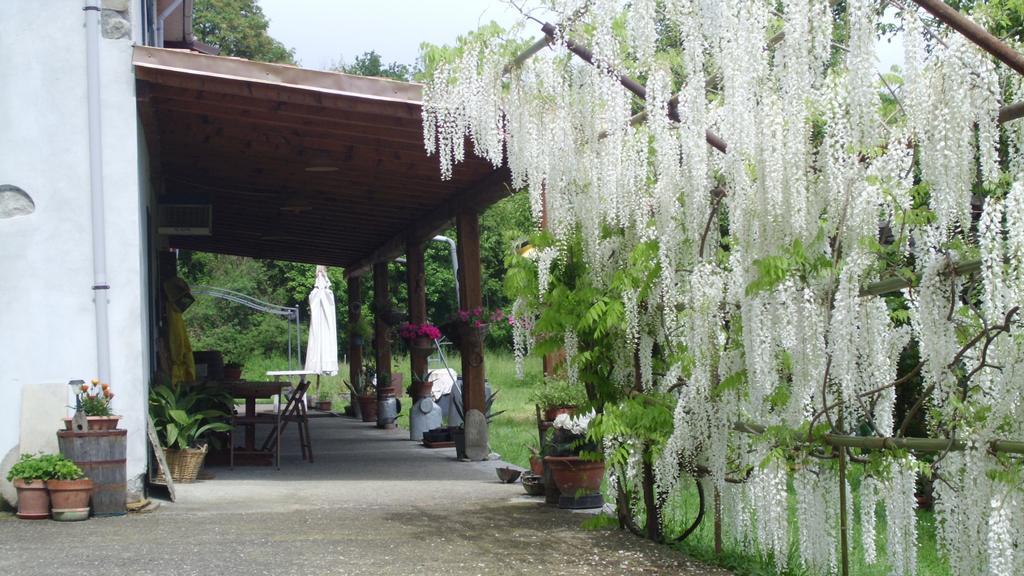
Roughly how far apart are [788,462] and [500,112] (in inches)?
81.0

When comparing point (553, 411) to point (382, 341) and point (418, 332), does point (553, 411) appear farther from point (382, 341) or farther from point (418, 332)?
point (382, 341)

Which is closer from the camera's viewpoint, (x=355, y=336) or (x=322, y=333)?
(x=322, y=333)

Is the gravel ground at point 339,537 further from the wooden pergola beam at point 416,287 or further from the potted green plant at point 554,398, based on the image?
the wooden pergola beam at point 416,287

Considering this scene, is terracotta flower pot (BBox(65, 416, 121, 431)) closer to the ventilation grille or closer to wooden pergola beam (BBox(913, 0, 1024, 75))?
the ventilation grille

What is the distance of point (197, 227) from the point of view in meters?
8.58

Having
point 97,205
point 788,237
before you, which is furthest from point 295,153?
point 788,237

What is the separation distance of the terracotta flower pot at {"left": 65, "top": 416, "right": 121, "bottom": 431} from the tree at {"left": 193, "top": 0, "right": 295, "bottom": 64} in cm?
2317

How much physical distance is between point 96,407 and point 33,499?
534mm

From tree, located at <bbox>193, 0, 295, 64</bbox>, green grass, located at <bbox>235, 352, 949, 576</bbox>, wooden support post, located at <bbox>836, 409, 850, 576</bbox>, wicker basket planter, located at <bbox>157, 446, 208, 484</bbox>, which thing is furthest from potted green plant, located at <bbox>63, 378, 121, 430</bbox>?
tree, located at <bbox>193, 0, 295, 64</bbox>

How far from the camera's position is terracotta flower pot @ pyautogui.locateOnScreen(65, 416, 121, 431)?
18.2ft

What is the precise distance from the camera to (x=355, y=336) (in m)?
14.2

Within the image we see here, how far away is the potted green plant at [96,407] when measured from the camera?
5574mm

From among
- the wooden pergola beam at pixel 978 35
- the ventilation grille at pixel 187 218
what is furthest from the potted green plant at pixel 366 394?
the wooden pergola beam at pixel 978 35

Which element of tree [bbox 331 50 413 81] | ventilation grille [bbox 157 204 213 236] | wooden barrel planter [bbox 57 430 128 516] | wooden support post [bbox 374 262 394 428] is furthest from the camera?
tree [bbox 331 50 413 81]
